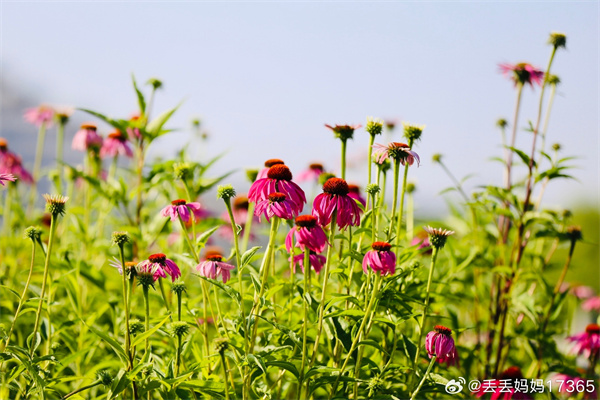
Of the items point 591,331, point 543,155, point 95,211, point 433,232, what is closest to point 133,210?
point 95,211

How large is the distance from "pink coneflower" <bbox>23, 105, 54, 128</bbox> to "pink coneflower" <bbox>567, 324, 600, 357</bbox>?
2698mm

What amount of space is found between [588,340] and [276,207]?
5.09 feet

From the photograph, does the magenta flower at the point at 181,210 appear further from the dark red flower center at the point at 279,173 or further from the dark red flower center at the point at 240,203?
the dark red flower center at the point at 240,203

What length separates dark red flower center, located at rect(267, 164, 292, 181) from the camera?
1.33m

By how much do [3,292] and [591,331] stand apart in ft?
7.41

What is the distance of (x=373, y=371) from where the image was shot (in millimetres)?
1438

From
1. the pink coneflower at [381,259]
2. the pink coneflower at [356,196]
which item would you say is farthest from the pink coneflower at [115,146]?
the pink coneflower at [381,259]

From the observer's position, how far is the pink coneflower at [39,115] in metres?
3.05

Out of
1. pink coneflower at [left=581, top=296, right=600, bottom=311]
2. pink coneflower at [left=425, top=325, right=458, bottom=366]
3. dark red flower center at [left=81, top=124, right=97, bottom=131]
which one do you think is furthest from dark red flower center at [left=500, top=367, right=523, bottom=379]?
pink coneflower at [left=581, top=296, right=600, bottom=311]

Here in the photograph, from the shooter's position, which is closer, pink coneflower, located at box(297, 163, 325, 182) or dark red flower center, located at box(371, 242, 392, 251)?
dark red flower center, located at box(371, 242, 392, 251)

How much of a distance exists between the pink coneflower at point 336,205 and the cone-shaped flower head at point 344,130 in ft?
0.79

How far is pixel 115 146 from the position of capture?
8.37 feet

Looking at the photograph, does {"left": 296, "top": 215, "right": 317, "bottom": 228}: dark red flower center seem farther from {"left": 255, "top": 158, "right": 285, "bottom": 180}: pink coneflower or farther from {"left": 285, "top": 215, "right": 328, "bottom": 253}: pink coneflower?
{"left": 255, "top": 158, "right": 285, "bottom": 180}: pink coneflower

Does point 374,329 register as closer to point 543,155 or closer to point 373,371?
point 373,371
